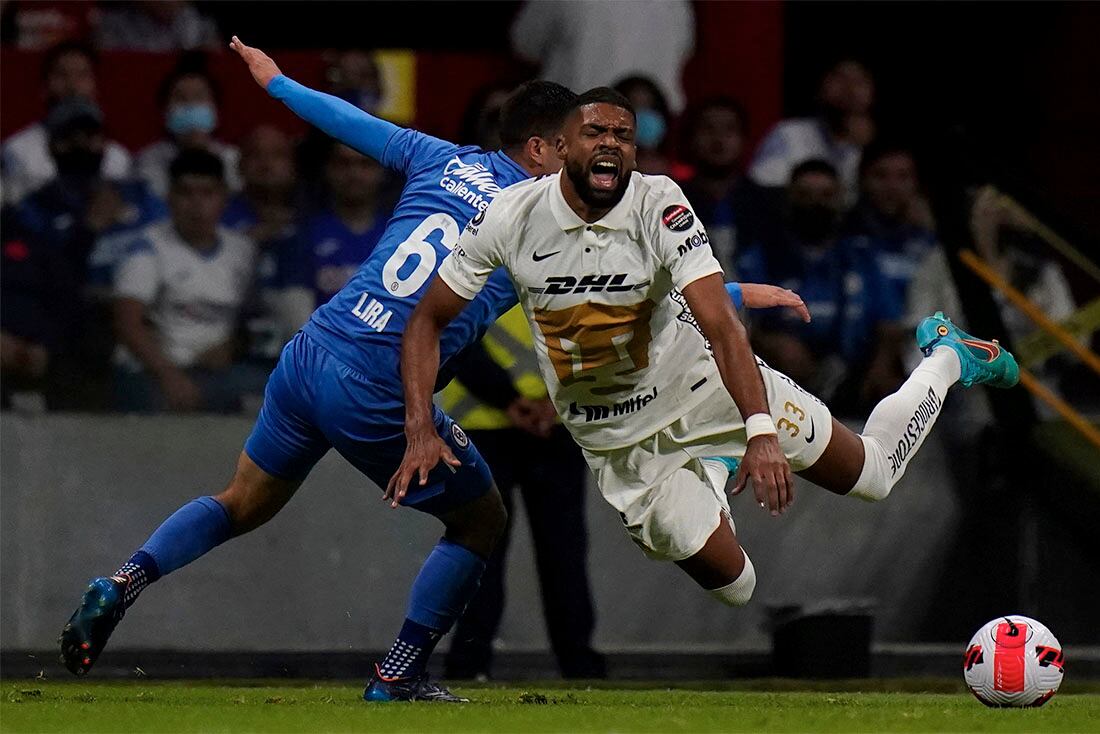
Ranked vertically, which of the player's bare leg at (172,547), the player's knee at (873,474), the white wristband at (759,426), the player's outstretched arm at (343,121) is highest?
the player's outstretched arm at (343,121)

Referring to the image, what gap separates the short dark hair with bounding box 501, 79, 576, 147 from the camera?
25.5ft

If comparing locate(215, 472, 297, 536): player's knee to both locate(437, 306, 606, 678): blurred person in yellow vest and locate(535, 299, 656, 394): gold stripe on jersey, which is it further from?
locate(437, 306, 606, 678): blurred person in yellow vest

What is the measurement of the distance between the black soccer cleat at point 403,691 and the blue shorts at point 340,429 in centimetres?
62

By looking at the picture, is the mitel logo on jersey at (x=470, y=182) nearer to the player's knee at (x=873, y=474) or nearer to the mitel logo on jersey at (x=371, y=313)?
the mitel logo on jersey at (x=371, y=313)

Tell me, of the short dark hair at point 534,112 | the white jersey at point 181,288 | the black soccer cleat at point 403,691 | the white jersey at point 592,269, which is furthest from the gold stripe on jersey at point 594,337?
the white jersey at point 181,288

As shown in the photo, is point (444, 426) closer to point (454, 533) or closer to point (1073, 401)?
point (454, 533)

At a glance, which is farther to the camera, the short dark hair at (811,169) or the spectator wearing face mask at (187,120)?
the short dark hair at (811,169)

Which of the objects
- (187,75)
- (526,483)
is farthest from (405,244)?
(187,75)

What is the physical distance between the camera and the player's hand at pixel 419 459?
6969 millimetres

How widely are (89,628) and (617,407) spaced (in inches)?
77.1

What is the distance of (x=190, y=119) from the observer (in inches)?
446

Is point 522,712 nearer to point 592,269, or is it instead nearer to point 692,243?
point 592,269

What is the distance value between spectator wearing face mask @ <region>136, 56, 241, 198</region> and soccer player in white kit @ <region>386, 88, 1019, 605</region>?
164 inches

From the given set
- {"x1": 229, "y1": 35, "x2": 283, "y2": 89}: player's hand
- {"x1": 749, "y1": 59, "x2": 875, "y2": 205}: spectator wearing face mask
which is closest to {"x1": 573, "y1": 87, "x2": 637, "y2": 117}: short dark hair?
{"x1": 229, "y1": 35, "x2": 283, "y2": 89}: player's hand
